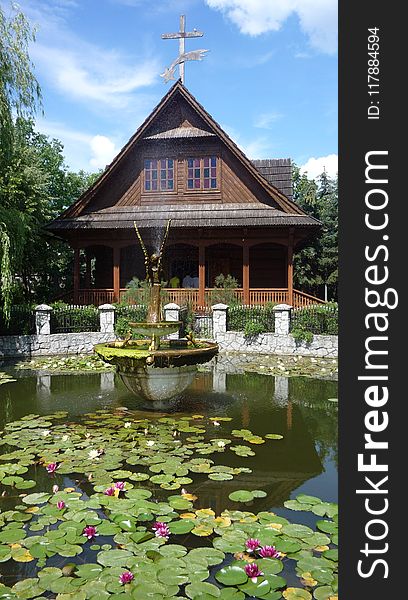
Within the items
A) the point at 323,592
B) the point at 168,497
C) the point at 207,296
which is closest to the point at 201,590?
the point at 323,592

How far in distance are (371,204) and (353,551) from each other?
1550 millimetres

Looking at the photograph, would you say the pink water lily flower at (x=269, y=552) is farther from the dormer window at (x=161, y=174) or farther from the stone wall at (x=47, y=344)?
the dormer window at (x=161, y=174)

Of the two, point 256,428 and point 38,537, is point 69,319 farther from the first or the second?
point 38,537

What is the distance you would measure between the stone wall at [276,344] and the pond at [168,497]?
6520mm

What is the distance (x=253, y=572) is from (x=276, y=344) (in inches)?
486

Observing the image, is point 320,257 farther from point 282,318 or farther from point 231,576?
point 231,576

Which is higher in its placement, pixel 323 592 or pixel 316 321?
pixel 316 321

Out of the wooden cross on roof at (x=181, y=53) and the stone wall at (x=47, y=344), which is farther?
the wooden cross on roof at (x=181, y=53)

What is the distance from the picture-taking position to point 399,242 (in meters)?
2.17

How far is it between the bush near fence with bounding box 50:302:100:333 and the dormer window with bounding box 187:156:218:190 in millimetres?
7633

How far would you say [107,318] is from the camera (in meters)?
16.0

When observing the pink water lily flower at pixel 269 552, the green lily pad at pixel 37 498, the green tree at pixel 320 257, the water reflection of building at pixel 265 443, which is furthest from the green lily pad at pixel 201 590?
the green tree at pixel 320 257

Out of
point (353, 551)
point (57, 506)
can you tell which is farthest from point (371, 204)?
point (57, 506)

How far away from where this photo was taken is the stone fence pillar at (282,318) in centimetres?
1528
